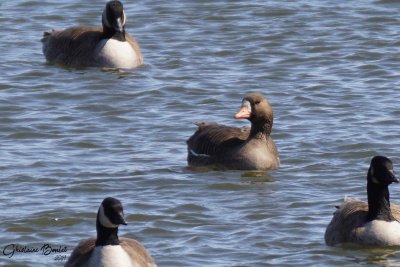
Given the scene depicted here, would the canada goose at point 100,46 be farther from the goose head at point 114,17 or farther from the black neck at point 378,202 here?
the black neck at point 378,202

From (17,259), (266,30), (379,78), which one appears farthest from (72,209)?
(266,30)

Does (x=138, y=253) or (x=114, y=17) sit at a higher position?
(x=114, y=17)

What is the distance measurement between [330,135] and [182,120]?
7.21ft

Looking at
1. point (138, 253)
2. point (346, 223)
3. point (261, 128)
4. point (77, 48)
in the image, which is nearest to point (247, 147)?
point (261, 128)

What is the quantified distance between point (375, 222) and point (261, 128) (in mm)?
3660

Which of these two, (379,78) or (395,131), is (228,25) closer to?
(379,78)

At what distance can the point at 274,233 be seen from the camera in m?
14.6

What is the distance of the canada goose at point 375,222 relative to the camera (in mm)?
14078

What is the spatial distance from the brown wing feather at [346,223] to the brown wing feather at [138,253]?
2.21 m

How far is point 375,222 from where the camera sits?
14.2 meters

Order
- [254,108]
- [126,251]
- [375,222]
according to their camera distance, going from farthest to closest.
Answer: [254,108]
[375,222]
[126,251]

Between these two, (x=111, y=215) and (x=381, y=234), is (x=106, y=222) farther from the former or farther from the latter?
(x=381, y=234)

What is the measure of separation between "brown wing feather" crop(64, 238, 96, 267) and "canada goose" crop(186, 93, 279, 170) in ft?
15.8

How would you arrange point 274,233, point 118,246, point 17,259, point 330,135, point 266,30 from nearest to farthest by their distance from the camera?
1. point 118,246
2. point 17,259
3. point 274,233
4. point 330,135
5. point 266,30
